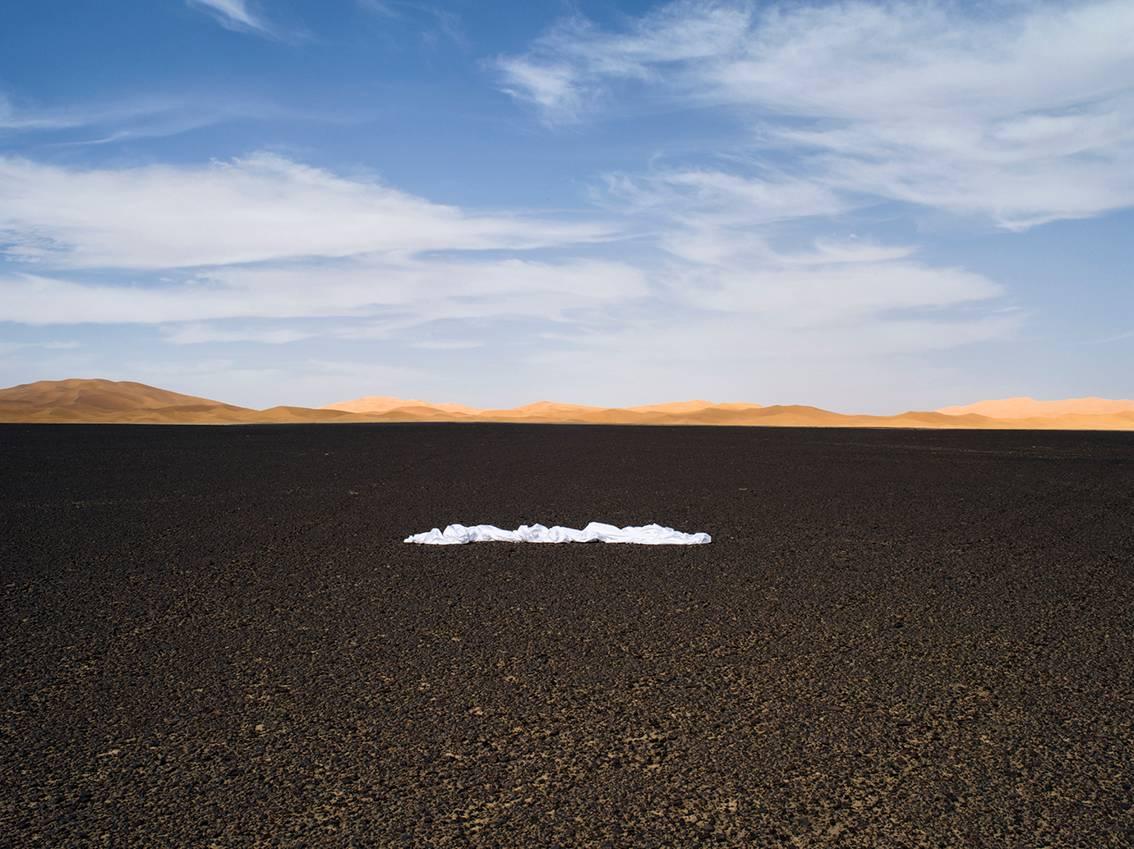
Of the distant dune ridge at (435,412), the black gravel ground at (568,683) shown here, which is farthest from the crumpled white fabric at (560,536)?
the distant dune ridge at (435,412)

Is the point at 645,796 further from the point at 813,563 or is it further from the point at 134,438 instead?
the point at 134,438

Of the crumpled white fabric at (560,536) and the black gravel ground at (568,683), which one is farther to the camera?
the crumpled white fabric at (560,536)

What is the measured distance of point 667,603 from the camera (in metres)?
5.88

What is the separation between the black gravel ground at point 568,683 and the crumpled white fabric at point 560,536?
0.25 metres

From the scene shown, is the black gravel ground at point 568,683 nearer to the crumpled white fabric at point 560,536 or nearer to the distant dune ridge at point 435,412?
the crumpled white fabric at point 560,536

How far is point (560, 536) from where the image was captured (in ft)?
27.7

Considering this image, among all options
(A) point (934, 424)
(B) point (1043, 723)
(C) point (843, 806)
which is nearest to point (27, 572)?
(C) point (843, 806)

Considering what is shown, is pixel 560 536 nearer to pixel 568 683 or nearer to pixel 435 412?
pixel 568 683

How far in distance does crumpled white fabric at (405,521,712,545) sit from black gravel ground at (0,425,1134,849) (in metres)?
0.25

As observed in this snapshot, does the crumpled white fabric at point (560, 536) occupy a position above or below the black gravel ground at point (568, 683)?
above

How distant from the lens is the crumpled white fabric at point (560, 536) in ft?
27.1

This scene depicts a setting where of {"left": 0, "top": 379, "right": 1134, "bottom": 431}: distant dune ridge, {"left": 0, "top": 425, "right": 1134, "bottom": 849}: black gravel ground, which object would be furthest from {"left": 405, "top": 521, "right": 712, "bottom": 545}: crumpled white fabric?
{"left": 0, "top": 379, "right": 1134, "bottom": 431}: distant dune ridge

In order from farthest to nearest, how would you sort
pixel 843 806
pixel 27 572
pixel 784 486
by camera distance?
pixel 784 486 < pixel 27 572 < pixel 843 806

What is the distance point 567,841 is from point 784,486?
35.4ft
